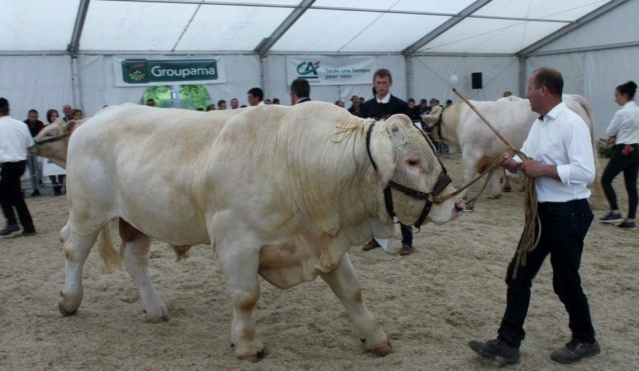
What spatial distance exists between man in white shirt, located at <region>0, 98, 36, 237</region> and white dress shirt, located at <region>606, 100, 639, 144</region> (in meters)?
7.62

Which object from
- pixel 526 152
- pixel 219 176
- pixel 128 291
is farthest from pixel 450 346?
pixel 128 291

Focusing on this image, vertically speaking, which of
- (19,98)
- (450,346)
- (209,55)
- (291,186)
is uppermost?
(209,55)

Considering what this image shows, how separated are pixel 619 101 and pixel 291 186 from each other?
5722 mm

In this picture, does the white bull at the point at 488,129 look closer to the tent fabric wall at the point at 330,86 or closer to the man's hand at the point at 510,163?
the man's hand at the point at 510,163

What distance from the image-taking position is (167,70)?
49.4ft

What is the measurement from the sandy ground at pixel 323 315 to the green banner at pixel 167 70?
29.0 feet

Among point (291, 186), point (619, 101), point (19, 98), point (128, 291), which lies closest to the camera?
point (291, 186)

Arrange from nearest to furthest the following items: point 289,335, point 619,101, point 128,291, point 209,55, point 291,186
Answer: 1. point 291,186
2. point 289,335
3. point 128,291
4. point 619,101
5. point 209,55

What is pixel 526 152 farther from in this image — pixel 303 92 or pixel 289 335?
pixel 303 92

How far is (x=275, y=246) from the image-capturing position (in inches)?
138

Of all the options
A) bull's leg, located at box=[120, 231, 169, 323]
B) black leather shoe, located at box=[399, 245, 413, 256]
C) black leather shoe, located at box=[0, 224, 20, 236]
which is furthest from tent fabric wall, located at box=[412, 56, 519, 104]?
bull's leg, located at box=[120, 231, 169, 323]

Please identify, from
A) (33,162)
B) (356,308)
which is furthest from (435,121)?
(33,162)

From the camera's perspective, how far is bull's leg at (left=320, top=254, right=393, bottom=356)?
3723mm

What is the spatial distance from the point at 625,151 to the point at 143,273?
5780mm
